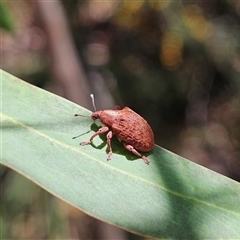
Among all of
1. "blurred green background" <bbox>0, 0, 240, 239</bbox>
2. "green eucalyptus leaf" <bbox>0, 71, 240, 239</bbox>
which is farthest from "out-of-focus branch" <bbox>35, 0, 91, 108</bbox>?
"green eucalyptus leaf" <bbox>0, 71, 240, 239</bbox>

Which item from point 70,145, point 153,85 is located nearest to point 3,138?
point 70,145

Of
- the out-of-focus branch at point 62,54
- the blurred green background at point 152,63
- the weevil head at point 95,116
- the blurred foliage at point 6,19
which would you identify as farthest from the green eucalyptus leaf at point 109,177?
the blurred green background at point 152,63

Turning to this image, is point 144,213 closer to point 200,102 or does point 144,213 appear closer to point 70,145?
point 70,145

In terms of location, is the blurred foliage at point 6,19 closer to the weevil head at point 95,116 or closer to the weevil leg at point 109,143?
the weevil head at point 95,116

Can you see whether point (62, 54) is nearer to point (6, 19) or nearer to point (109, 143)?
point (6, 19)

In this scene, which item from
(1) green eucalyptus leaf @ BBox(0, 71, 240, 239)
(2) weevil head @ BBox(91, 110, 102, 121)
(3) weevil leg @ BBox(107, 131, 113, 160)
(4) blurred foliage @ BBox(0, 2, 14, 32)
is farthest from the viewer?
(4) blurred foliage @ BBox(0, 2, 14, 32)

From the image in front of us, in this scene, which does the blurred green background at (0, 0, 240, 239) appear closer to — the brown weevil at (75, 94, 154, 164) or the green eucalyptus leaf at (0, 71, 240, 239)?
the brown weevil at (75, 94, 154, 164)

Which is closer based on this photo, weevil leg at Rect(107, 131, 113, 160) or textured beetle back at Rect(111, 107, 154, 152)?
weevil leg at Rect(107, 131, 113, 160)
